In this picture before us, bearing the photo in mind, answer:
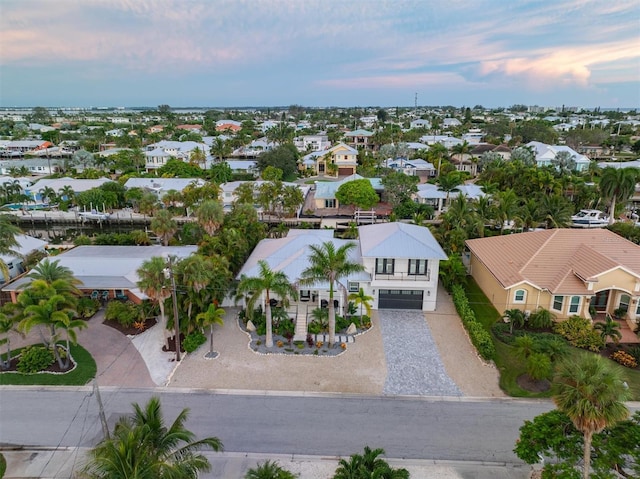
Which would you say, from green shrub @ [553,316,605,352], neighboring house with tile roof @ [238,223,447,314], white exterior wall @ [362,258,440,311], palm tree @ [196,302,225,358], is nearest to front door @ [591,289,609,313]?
green shrub @ [553,316,605,352]

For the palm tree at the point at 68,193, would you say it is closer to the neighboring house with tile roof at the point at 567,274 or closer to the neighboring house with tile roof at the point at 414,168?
the neighboring house with tile roof at the point at 414,168

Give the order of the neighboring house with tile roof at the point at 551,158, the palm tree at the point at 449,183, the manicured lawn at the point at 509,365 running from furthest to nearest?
the neighboring house with tile roof at the point at 551,158 → the palm tree at the point at 449,183 → the manicured lawn at the point at 509,365

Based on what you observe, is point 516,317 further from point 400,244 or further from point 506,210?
point 506,210

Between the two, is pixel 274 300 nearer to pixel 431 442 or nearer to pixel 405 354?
pixel 405 354

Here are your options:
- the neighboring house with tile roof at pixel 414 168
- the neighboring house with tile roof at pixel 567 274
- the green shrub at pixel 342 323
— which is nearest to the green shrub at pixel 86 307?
the green shrub at pixel 342 323

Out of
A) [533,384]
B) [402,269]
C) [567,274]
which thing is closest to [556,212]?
[567,274]

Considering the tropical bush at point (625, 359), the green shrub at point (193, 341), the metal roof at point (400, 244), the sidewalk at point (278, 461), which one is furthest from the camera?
the metal roof at point (400, 244)
